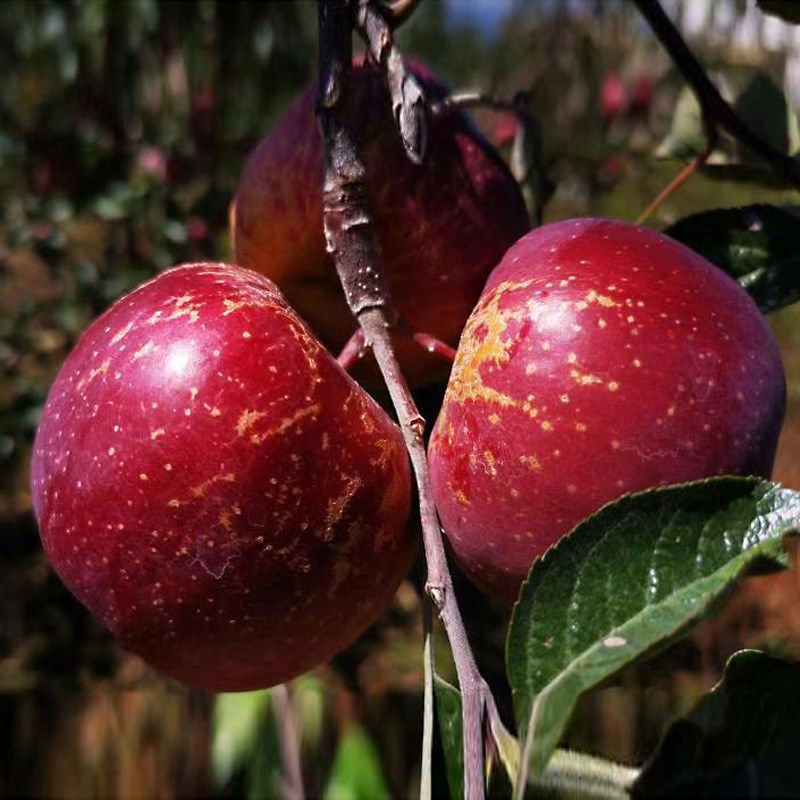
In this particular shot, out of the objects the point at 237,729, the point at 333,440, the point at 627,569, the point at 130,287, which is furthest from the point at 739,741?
the point at 130,287

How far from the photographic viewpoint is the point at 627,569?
38cm

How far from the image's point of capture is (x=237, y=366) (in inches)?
19.3

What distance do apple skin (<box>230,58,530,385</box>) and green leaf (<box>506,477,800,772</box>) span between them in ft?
0.76

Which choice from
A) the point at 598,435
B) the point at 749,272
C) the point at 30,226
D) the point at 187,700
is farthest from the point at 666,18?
the point at 30,226

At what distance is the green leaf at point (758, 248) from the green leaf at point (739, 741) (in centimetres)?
29

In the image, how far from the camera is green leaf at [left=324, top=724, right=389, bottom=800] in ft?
4.14

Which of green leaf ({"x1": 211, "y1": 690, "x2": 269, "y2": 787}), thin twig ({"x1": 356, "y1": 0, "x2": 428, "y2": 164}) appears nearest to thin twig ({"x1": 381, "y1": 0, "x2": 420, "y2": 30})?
thin twig ({"x1": 356, "y1": 0, "x2": 428, "y2": 164})

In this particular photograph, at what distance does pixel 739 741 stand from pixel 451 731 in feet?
0.44

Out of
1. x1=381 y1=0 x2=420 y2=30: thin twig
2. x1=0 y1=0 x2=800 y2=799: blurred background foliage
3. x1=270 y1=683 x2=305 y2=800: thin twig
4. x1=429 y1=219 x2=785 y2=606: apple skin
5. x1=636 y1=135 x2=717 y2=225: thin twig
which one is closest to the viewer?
x1=429 y1=219 x2=785 y2=606: apple skin

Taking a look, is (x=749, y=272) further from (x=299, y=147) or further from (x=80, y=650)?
(x=80, y=650)

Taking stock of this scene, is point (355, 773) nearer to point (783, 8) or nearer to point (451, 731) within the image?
point (451, 731)

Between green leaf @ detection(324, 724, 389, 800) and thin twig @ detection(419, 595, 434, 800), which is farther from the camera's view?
green leaf @ detection(324, 724, 389, 800)

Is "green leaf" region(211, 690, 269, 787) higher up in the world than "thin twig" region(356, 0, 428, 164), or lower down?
lower down

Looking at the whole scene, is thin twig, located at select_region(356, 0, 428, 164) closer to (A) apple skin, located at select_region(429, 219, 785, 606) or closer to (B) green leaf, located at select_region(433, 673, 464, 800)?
(A) apple skin, located at select_region(429, 219, 785, 606)
